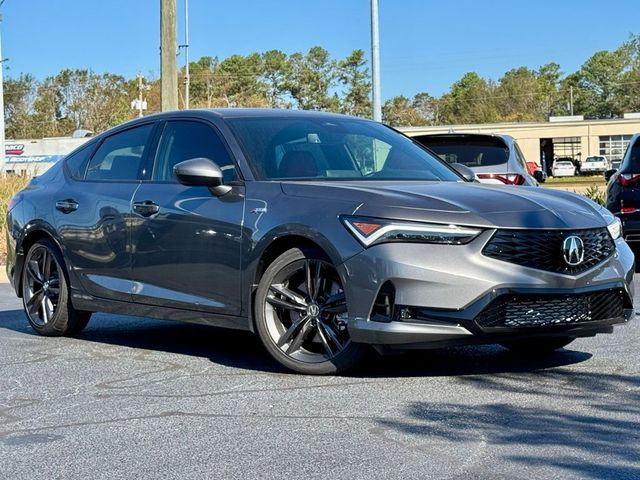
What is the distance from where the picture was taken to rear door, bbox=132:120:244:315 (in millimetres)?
6625

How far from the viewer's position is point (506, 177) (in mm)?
13492

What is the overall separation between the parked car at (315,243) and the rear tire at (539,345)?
19mm

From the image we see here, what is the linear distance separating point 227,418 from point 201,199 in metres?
1.92

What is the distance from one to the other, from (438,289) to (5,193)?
14761 mm

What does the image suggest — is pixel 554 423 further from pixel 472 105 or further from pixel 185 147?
pixel 472 105

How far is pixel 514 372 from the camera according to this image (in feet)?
20.7

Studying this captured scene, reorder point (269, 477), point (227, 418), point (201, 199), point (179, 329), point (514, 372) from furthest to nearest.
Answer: point (179, 329) → point (201, 199) → point (514, 372) → point (227, 418) → point (269, 477)

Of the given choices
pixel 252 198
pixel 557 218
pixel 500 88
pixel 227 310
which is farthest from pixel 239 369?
pixel 500 88

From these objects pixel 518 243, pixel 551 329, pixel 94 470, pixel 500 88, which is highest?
pixel 500 88

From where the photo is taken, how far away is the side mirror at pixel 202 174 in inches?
260

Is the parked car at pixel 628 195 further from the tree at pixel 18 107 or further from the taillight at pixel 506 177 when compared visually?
the tree at pixel 18 107

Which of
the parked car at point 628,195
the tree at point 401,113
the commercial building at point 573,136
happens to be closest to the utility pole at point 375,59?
the parked car at point 628,195

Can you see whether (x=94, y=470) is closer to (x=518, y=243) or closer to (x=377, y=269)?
(x=377, y=269)

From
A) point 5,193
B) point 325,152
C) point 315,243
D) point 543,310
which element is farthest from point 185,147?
point 5,193
